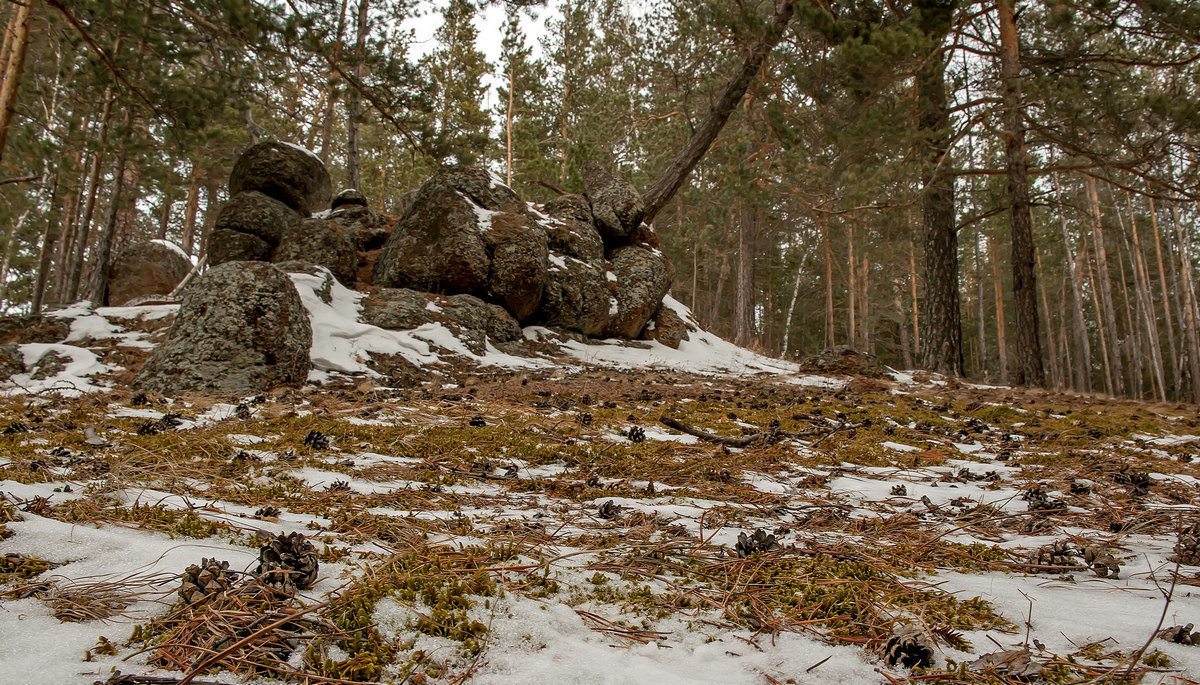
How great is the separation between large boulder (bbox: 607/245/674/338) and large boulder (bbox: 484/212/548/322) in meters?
1.87

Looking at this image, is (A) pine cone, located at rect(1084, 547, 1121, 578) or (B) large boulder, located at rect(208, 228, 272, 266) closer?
(A) pine cone, located at rect(1084, 547, 1121, 578)

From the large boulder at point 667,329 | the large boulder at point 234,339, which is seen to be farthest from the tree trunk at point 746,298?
the large boulder at point 234,339

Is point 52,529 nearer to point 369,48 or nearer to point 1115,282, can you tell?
point 369,48

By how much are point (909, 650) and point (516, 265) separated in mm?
7869

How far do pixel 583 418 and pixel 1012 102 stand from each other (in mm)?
7543

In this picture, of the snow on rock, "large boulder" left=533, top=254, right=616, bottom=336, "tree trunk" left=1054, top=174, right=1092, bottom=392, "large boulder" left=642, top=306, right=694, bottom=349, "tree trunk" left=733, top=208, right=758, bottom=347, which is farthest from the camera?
"tree trunk" left=1054, top=174, right=1092, bottom=392

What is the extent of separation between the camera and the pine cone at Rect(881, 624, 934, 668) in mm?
971

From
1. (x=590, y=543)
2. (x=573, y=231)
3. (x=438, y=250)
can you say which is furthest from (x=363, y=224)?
(x=590, y=543)

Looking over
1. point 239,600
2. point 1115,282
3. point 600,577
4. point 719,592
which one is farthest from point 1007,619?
point 1115,282

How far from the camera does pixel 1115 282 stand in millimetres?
28500

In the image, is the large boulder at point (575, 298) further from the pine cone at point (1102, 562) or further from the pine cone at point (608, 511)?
the pine cone at point (1102, 562)

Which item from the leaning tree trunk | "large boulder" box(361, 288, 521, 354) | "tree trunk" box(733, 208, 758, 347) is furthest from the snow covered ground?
"tree trunk" box(733, 208, 758, 347)

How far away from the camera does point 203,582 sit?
108cm

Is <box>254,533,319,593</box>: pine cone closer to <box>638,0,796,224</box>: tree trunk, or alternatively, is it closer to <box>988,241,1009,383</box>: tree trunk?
<box>638,0,796,224</box>: tree trunk
